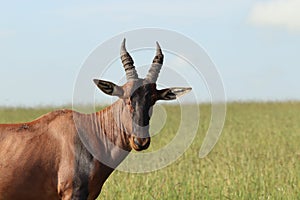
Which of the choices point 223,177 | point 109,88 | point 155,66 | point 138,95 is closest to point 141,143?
point 138,95

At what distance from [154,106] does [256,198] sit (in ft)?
13.0

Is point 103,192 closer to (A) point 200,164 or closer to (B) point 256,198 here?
(B) point 256,198

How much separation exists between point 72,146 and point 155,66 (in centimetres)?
158

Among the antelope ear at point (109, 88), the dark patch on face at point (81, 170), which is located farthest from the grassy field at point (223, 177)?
the antelope ear at point (109, 88)

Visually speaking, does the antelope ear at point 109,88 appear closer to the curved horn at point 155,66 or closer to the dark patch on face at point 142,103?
the dark patch on face at point 142,103

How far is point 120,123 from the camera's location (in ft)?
26.7

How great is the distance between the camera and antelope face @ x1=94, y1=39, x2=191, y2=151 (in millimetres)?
7477

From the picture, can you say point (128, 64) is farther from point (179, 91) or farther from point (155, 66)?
point (179, 91)

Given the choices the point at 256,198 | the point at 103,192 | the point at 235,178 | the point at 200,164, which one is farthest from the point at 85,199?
the point at 200,164

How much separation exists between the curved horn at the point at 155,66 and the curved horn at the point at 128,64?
201 millimetres

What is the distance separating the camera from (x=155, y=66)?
26.2ft

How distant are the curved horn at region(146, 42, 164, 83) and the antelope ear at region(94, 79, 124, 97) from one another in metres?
0.41

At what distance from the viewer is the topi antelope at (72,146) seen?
7.87m

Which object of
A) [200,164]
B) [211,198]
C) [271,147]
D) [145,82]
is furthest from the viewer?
[271,147]
